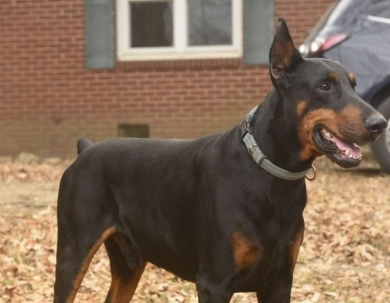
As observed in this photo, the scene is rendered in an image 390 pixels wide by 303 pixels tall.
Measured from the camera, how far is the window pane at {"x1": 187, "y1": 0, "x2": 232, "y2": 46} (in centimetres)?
1444

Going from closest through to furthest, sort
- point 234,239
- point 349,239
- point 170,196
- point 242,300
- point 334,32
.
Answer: point 234,239 → point 170,196 → point 242,300 → point 349,239 → point 334,32

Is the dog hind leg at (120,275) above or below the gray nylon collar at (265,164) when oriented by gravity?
below

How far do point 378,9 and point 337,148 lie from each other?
23.9ft

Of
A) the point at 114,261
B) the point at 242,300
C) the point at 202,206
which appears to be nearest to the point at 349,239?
the point at 242,300

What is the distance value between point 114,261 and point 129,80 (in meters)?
8.70

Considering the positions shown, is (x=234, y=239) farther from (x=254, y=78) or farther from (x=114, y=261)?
(x=254, y=78)

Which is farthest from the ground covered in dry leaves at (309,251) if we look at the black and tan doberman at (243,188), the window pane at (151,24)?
the window pane at (151,24)

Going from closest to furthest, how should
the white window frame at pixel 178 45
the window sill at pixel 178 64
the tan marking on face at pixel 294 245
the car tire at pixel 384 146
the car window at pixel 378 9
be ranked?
the tan marking on face at pixel 294 245, the car tire at pixel 384 146, the car window at pixel 378 9, the window sill at pixel 178 64, the white window frame at pixel 178 45

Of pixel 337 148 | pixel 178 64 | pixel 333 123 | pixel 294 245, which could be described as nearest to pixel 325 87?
pixel 333 123

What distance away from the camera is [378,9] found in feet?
37.9

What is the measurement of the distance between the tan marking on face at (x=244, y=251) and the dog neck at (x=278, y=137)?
1.39 feet

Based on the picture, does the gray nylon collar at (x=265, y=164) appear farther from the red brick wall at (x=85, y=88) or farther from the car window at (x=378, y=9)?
the red brick wall at (x=85, y=88)

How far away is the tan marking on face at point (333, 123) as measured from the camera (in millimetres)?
4551

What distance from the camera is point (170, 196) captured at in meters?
5.28
